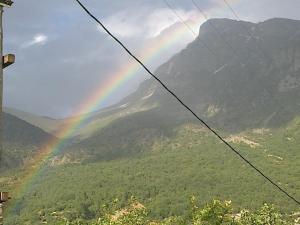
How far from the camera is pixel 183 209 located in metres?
193

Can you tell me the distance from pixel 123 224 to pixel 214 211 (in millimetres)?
8051

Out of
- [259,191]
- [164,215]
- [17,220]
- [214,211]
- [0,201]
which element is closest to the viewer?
[0,201]

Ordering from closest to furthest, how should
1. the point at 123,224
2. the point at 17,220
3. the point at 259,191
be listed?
the point at 123,224
the point at 17,220
the point at 259,191

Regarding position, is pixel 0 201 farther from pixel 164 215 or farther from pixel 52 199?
pixel 52 199

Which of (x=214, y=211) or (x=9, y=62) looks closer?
(x=9, y=62)

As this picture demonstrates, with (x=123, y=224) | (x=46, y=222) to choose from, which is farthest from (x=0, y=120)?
(x=46, y=222)

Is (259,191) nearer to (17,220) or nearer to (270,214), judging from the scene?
(17,220)

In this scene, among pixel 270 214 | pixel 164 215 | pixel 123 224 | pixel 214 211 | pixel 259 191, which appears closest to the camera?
pixel 214 211

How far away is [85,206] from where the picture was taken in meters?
192

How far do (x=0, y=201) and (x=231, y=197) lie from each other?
18884 centimetres

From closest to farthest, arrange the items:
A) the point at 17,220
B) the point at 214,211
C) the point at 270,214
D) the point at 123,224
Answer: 1. the point at 214,211
2. the point at 123,224
3. the point at 270,214
4. the point at 17,220

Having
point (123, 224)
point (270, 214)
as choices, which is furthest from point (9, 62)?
point (270, 214)

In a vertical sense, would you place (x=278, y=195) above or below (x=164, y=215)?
below

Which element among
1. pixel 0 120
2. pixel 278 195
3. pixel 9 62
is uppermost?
pixel 9 62
